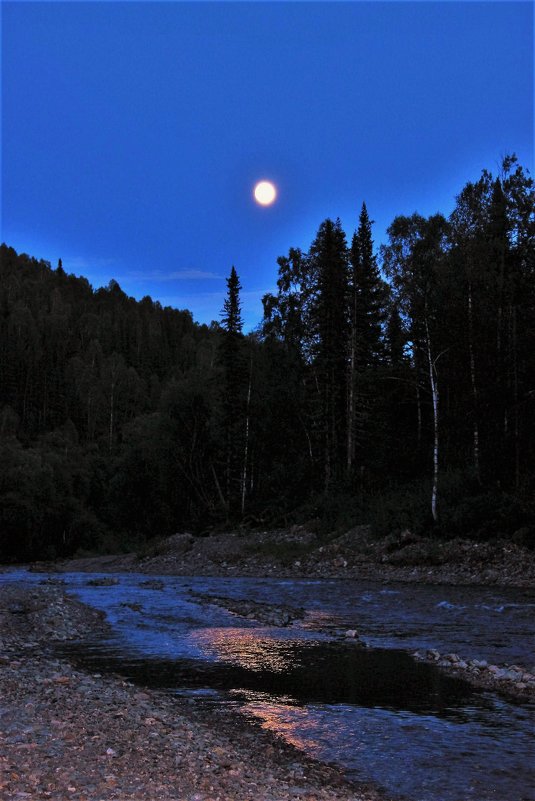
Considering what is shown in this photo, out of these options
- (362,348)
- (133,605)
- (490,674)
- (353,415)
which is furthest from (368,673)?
(362,348)

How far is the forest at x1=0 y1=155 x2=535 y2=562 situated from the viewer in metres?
Result: 35.0

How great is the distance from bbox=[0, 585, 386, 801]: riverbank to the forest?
902 inches

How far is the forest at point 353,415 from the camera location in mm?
35031

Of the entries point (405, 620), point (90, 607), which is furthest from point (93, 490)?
point (405, 620)

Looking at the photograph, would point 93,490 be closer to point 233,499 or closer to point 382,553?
point 233,499

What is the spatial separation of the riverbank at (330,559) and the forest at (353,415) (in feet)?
4.18

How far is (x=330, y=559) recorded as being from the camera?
35.8m

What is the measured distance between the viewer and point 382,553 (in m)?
33.8

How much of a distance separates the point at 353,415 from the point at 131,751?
41.4 meters

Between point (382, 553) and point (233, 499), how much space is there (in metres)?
23.1

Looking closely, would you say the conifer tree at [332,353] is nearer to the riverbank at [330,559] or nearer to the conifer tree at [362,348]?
the conifer tree at [362,348]

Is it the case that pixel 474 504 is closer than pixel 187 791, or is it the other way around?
pixel 187 791

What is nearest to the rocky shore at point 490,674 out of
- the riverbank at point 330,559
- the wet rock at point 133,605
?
the wet rock at point 133,605

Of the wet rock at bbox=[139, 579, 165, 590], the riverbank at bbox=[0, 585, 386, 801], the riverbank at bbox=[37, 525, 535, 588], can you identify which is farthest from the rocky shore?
the wet rock at bbox=[139, 579, 165, 590]
